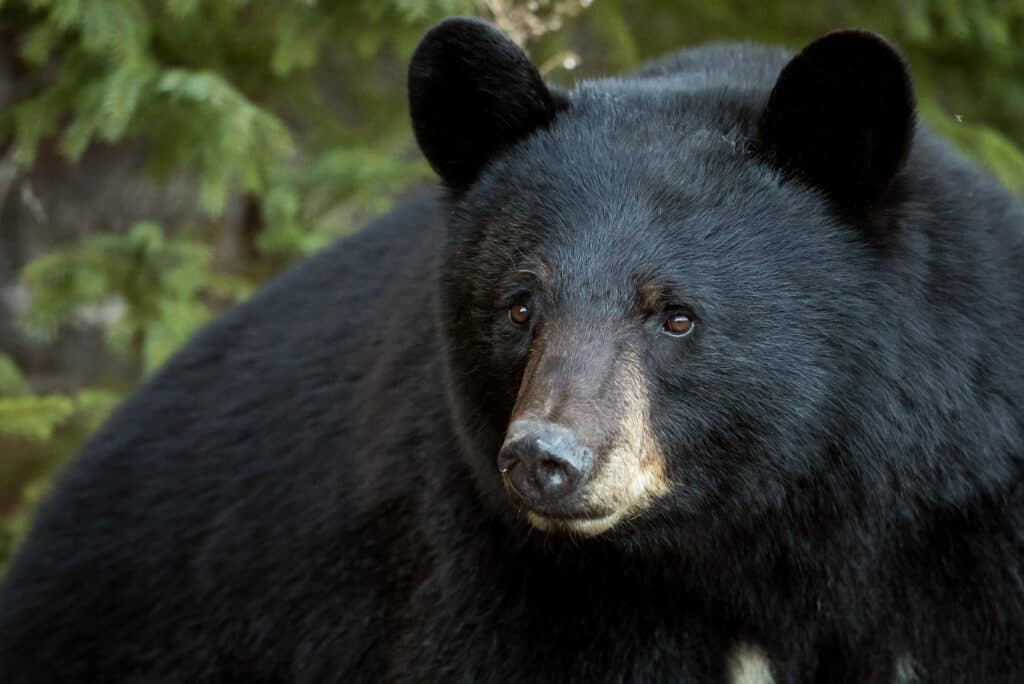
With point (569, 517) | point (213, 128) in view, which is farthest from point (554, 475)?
point (213, 128)

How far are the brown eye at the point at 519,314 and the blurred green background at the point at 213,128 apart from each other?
174cm

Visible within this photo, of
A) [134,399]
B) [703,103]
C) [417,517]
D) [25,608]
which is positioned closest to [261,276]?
[134,399]

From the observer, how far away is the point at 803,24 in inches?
259

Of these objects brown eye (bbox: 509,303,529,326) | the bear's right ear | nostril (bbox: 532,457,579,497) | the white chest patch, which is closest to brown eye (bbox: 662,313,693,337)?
brown eye (bbox: 509,303,529,326)

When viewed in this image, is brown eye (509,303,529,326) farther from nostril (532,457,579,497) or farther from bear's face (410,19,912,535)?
nostril (532,457,579,497)

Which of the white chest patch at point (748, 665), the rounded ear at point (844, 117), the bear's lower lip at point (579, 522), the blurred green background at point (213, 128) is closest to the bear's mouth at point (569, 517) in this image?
the bear's lower lip at point (579, 522)

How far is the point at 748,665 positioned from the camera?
347 cm

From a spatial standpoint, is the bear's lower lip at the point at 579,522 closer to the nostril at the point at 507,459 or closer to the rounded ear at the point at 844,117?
the nostril at the point at 507,459

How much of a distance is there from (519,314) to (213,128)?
108 inches

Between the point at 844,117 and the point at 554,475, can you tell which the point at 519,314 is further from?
the point at 844,117

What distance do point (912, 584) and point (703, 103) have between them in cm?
118

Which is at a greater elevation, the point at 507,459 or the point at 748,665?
the point at 507,459

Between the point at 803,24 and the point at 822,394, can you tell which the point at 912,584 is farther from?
the point at 803,24

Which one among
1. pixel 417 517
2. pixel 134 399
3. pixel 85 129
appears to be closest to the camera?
pixel 417 517
